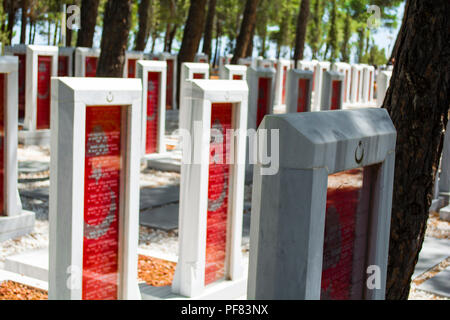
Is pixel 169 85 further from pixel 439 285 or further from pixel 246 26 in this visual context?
pixel 439 285

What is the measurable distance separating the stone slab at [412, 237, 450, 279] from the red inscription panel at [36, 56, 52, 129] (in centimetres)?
790

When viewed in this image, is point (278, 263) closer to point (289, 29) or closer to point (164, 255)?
point (164, 255)

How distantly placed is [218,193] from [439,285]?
7.70ft

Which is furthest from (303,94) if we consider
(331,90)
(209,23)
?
(209,23)

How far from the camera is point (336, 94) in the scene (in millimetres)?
14789

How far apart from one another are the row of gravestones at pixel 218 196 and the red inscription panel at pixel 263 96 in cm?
548

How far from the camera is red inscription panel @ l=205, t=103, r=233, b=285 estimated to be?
19.7ft

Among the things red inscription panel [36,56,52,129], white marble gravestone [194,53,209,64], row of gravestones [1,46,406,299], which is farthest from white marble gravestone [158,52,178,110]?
row of gravestones [1,46,406,299]

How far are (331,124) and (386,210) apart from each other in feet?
2.49

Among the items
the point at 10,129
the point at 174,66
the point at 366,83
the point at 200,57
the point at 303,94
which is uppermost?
the point at 200,57

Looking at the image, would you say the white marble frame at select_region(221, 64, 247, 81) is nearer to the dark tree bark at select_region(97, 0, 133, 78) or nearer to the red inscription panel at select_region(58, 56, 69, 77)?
the dark tree bark at select_region(97, 0, 133, 78)

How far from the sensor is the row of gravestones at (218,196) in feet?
7.42
